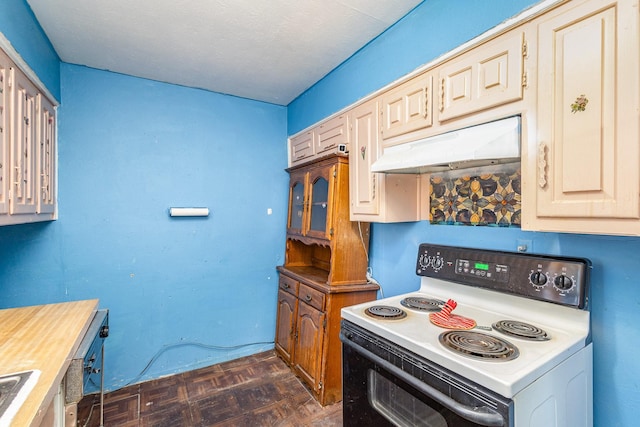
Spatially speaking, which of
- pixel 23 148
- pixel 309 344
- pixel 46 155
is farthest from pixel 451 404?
pixel 46 155

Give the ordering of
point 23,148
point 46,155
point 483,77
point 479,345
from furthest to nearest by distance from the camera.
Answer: point 46,155
point 23,148
point 483,77
point 479,345

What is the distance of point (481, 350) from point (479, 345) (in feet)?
0.18

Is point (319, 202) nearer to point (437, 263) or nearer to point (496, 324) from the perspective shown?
point (437, 263)

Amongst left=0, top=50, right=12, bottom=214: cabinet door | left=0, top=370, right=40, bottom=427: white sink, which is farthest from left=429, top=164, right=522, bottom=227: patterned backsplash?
left=0, top=50, right=12, bottom=214: cabinet door

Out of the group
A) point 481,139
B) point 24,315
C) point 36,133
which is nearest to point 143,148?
point 36,133

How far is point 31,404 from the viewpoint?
842mm

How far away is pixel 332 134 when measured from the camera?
7.68ft

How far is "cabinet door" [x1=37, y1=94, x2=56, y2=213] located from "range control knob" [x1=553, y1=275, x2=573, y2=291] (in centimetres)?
261

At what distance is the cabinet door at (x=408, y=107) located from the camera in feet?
4.90

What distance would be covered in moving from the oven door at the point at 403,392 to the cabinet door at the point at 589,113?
2.08 feet

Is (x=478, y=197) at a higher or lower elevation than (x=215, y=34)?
lower

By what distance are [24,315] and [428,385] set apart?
6.38ft

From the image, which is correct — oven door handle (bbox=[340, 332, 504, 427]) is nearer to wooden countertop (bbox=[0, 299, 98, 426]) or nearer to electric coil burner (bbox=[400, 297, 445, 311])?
electric coil burner (bbox=[400, 297, 445, 311])

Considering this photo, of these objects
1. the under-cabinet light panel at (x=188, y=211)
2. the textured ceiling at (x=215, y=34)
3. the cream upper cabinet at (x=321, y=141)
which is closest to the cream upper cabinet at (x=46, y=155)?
the textured ceiling at (x=215, y=34)
